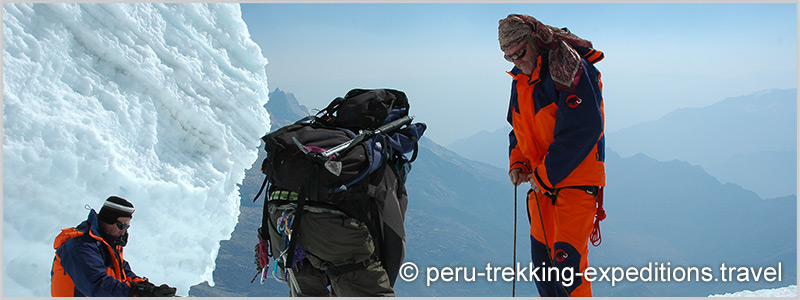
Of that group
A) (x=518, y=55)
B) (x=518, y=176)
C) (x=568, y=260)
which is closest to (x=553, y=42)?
(x=518, y=55)

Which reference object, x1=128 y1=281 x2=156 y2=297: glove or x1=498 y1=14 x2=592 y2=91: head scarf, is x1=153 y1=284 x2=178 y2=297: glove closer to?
x1=128 y1=281 x2=156 y2=297: glove

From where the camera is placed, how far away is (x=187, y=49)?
1259 cm

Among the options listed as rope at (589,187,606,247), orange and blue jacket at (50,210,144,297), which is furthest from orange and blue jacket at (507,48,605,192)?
orange and blue jacket at (50,210,144,297)

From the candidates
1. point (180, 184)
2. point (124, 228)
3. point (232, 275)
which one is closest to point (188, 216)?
point (180, 184)

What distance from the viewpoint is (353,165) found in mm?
3207

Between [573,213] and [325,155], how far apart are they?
1355mm

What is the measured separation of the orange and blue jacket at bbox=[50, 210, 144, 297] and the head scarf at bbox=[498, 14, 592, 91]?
2.65 metres

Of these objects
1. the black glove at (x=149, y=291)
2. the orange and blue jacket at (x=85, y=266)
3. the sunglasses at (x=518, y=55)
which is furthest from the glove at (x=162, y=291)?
the sunglasses at (x=518, y=55)

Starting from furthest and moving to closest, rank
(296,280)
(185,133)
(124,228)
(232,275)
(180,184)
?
(232,275), (185,133), (180,184), (124,228), (296,280)

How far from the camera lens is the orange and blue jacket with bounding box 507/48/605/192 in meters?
3.14

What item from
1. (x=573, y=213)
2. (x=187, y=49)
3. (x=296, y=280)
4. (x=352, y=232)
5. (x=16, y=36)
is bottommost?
(x=296, y=280)

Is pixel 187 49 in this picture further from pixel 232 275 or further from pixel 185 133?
pixel 232 275

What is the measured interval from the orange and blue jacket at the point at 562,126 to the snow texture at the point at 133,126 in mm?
8321

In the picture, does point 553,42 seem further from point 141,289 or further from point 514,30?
point 141,289
